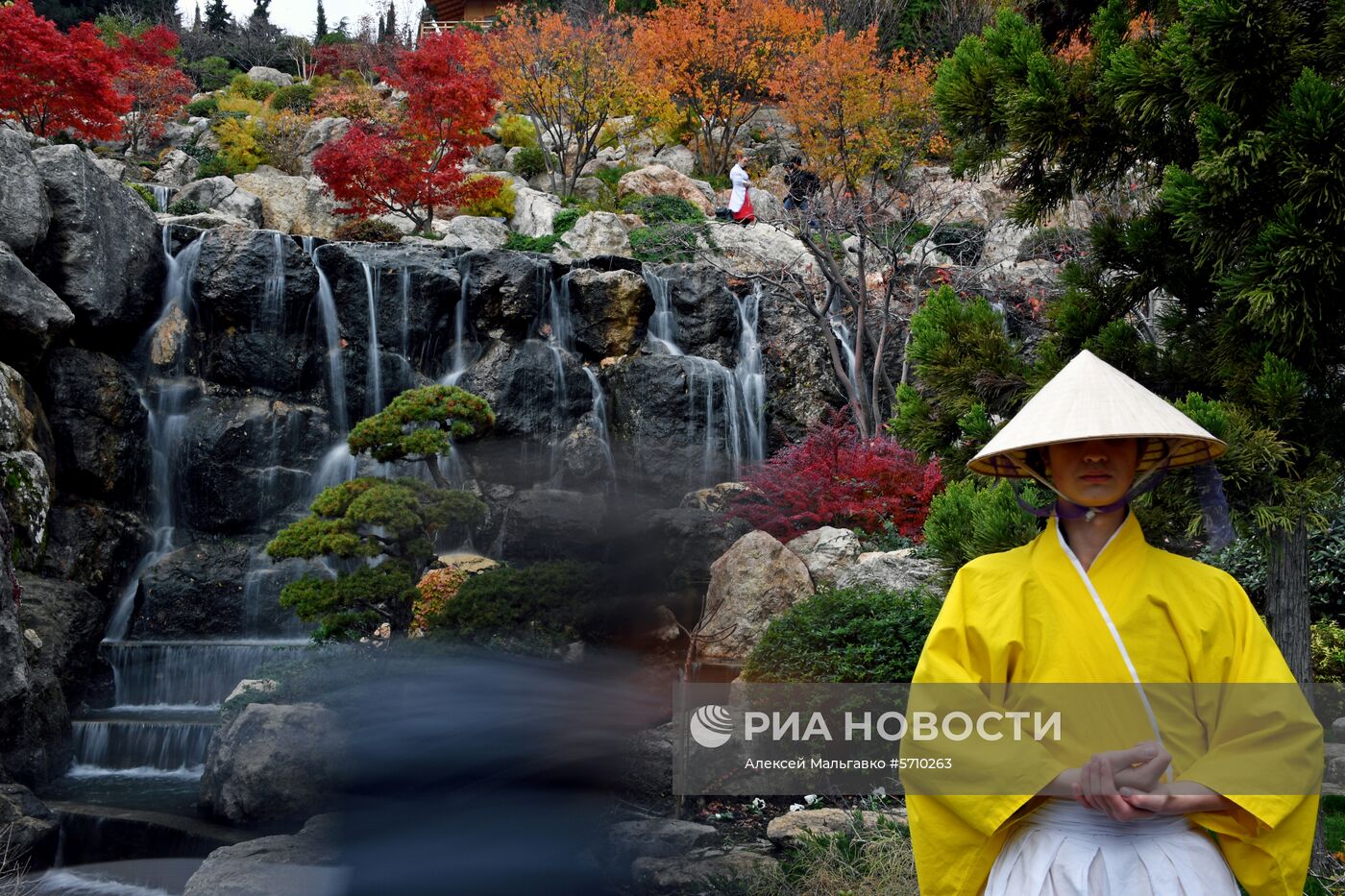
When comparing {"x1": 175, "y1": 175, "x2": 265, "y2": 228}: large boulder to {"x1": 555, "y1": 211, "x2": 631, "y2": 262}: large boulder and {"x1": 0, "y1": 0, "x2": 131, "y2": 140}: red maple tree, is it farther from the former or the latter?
{"x1": 555, "y1": 211, "x2": 631, "y2": 262}: large boulder

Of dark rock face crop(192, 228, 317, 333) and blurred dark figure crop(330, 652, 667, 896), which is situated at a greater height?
dark rock face crop(192, 228, 317, 333)

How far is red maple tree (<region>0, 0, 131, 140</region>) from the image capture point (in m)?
16.1

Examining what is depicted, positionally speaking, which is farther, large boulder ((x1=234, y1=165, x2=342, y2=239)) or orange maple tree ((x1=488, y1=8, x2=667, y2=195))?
orange maple tree ((x1=488, y1=8, x2=667, y2=195))

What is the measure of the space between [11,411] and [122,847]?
4.20 metres

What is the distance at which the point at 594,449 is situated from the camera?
13.5 m

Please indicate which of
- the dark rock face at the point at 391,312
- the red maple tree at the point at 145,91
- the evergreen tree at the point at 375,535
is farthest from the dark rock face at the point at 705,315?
the red maple tree at the point at 145,91

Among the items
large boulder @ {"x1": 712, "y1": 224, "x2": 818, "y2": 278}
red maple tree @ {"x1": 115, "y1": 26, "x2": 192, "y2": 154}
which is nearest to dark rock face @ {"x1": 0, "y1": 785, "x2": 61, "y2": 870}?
large boulder @ {"x1": 712, "y1": 224, "x2": 818, "y2": 278}

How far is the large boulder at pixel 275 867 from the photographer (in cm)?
500

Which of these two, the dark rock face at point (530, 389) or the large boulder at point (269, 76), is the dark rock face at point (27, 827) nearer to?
the dark rock face at point (530, 389)

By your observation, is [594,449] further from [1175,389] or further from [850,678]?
[1175,389]

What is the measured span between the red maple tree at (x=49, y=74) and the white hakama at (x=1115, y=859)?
61.8ft

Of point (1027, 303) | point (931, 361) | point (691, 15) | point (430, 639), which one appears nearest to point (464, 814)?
point (430, 639)

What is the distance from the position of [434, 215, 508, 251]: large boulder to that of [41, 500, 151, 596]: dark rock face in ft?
26.8

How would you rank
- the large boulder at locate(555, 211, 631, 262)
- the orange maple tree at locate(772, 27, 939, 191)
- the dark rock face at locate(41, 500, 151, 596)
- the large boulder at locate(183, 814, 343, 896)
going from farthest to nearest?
the orange maple tree at locate(772, 27, 939, 191) → the large boulder at locate(555, 211, 631, 262) → the dark rock face at locate(41, 500, 151, 596) → the large boulder at locate(183, 814, 343, 896)
